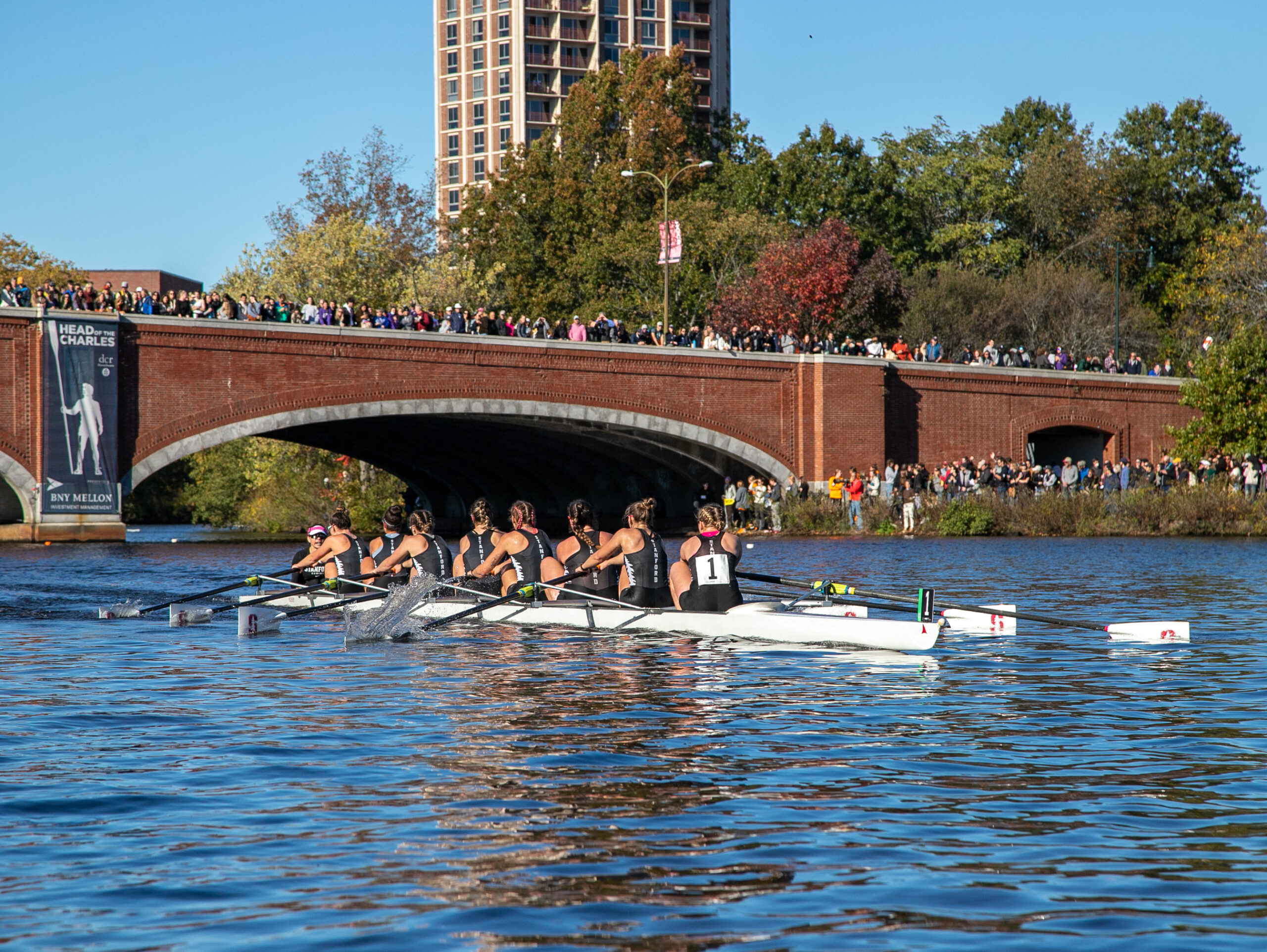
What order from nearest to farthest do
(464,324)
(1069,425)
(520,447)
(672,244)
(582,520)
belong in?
(582,520) < (464,324) < (672,244) < (1069,425) < (520,447)

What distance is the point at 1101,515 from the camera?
38062 millimetres

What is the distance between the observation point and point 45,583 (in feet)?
77.3

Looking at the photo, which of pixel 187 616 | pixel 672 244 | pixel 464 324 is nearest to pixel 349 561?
pixel 187 616

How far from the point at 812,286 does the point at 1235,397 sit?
16.5 m

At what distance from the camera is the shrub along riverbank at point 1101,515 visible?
122ft

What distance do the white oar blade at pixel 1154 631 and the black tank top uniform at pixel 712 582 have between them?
365 cm

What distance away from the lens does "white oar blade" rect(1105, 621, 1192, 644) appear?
14.0 metres

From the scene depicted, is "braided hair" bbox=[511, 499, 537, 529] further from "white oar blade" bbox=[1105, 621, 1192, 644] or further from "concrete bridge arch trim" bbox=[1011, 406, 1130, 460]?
"concrete bridge arch trim" bbox=[1011, 406, 1130, 460]

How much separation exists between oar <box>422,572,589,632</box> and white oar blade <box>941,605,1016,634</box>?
12.8 feet

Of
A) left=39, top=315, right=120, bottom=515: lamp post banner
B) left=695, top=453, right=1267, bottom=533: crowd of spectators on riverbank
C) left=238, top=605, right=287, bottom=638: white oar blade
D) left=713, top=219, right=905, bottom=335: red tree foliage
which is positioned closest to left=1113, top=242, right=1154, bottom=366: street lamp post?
left=713, top=219, right=905, bottom=335: red tree foliage

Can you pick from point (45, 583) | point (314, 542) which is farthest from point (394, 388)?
point (314, 542)

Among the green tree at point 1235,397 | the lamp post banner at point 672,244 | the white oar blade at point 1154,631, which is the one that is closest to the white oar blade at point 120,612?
the white oar blade at point 1154,631

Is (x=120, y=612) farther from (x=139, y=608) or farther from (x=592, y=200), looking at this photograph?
(x=592, y=200)

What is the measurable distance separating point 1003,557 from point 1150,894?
Answer: 24.1m
